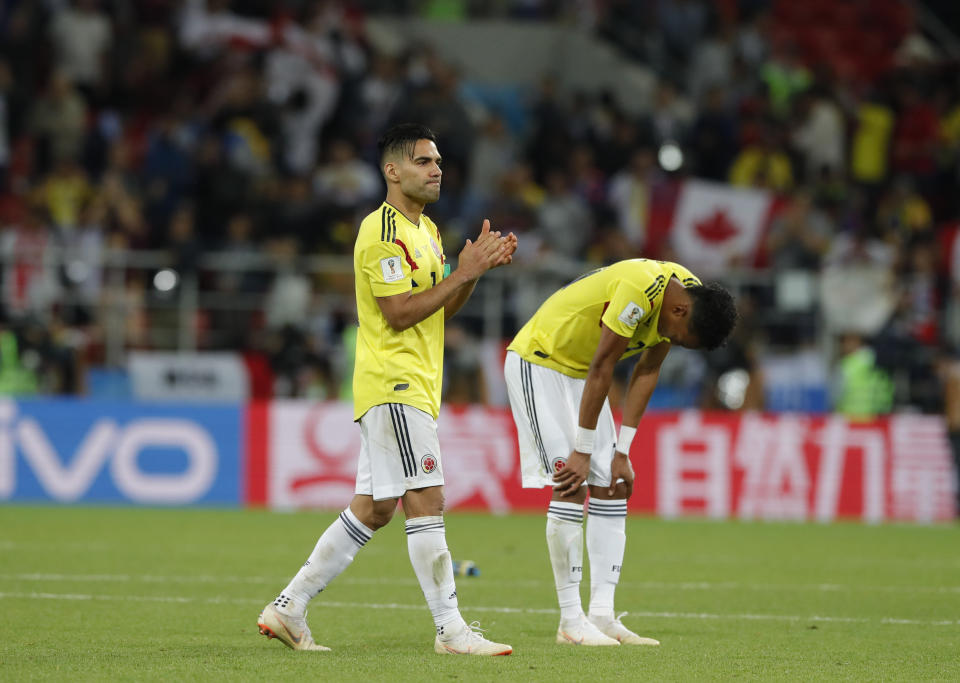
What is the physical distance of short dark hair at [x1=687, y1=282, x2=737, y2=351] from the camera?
7109mm

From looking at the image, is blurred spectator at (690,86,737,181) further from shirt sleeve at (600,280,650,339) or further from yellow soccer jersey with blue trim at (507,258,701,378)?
shirt sleeve at (600,280,650,339)

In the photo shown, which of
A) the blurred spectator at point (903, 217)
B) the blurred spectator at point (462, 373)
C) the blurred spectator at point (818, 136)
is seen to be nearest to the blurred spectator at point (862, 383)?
the blurred spectator at point (903, 217)

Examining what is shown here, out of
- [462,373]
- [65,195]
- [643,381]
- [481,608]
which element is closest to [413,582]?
[481,608]

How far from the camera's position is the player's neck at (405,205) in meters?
7.07

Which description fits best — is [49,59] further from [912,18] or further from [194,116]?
[912,18]

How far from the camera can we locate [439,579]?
22.6ft

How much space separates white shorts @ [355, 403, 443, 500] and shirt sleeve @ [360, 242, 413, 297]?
0.52 metres

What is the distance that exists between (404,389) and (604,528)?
1466mm

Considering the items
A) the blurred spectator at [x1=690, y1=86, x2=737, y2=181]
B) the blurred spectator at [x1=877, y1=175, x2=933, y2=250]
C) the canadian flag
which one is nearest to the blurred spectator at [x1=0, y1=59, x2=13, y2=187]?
the canadian flag

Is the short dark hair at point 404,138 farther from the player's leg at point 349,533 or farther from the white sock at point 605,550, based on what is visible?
the white sock at point 605,550

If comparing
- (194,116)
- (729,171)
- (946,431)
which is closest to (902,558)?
(946,431)

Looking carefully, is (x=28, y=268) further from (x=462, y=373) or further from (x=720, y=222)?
(x=720, y=222)

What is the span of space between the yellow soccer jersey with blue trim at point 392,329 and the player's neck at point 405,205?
0.03 meters

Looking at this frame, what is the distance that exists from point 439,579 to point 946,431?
10853mm
